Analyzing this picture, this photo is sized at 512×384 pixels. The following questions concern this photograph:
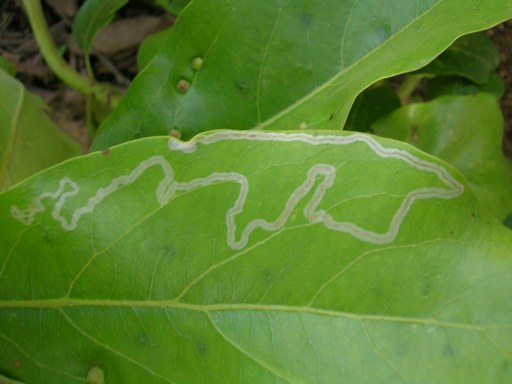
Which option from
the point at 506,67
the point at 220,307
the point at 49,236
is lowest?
the point at 506,67

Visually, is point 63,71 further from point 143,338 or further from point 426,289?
point 426,289

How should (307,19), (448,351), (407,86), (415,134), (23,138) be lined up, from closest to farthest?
(448,351), (307,19), (23,138), (415,134), (407,86)

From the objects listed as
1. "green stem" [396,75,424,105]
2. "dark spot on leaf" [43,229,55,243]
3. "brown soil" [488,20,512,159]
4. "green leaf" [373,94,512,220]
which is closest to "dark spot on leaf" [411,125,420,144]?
"green leaf" [373,94,512,220]

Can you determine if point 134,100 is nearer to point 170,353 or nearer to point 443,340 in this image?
point 170,353

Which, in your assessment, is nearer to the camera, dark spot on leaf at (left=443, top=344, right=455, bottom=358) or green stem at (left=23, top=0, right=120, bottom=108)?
dark spot on leaf at (left=443, top=344, right=455, bottom=358)

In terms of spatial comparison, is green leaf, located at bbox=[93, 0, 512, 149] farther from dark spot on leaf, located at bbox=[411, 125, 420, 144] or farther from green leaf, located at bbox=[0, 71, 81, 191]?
dark spot on leaf, located at bbox=[411, 125, 420, 144]

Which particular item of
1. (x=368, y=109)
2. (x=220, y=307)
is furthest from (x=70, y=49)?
(x=220, y=307)

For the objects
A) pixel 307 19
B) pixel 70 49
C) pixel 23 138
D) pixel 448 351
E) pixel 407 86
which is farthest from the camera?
pixel 70 49
